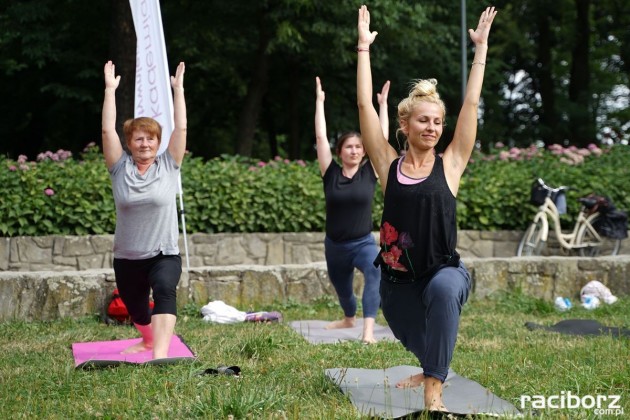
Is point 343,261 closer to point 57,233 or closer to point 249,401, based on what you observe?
point 249,401

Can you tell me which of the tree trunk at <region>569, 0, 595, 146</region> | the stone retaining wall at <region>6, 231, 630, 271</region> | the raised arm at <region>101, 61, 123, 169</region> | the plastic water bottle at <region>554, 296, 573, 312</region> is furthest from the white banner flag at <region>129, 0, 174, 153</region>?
the tree trunk at <region>569, 0, 595, 146</region>

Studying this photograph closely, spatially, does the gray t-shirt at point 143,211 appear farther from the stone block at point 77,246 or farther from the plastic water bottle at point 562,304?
the plastic water bottle at point 562,304

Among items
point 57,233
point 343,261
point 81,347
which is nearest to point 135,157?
point 81,347

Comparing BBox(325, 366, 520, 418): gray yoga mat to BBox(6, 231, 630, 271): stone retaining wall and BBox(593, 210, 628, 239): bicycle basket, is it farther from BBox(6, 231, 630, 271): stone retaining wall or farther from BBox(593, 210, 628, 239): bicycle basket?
BBox(593, 210, 628, 239): bicycle basket

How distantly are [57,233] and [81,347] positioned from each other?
370cm

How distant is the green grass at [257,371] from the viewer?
13.8 feet

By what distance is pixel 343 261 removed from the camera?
7277 millimetres

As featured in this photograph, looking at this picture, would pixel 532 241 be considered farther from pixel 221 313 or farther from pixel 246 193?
pixel 221 313

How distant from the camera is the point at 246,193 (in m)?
10.7

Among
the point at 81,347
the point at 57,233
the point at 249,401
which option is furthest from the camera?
the point at 57,233

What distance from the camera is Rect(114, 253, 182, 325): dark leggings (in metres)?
5.75

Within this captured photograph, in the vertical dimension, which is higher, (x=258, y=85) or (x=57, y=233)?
(x=258, y=85)

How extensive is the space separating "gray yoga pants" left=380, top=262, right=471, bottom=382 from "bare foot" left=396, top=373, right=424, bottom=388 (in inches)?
17.3

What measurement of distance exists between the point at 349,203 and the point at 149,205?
1973 millimetres
